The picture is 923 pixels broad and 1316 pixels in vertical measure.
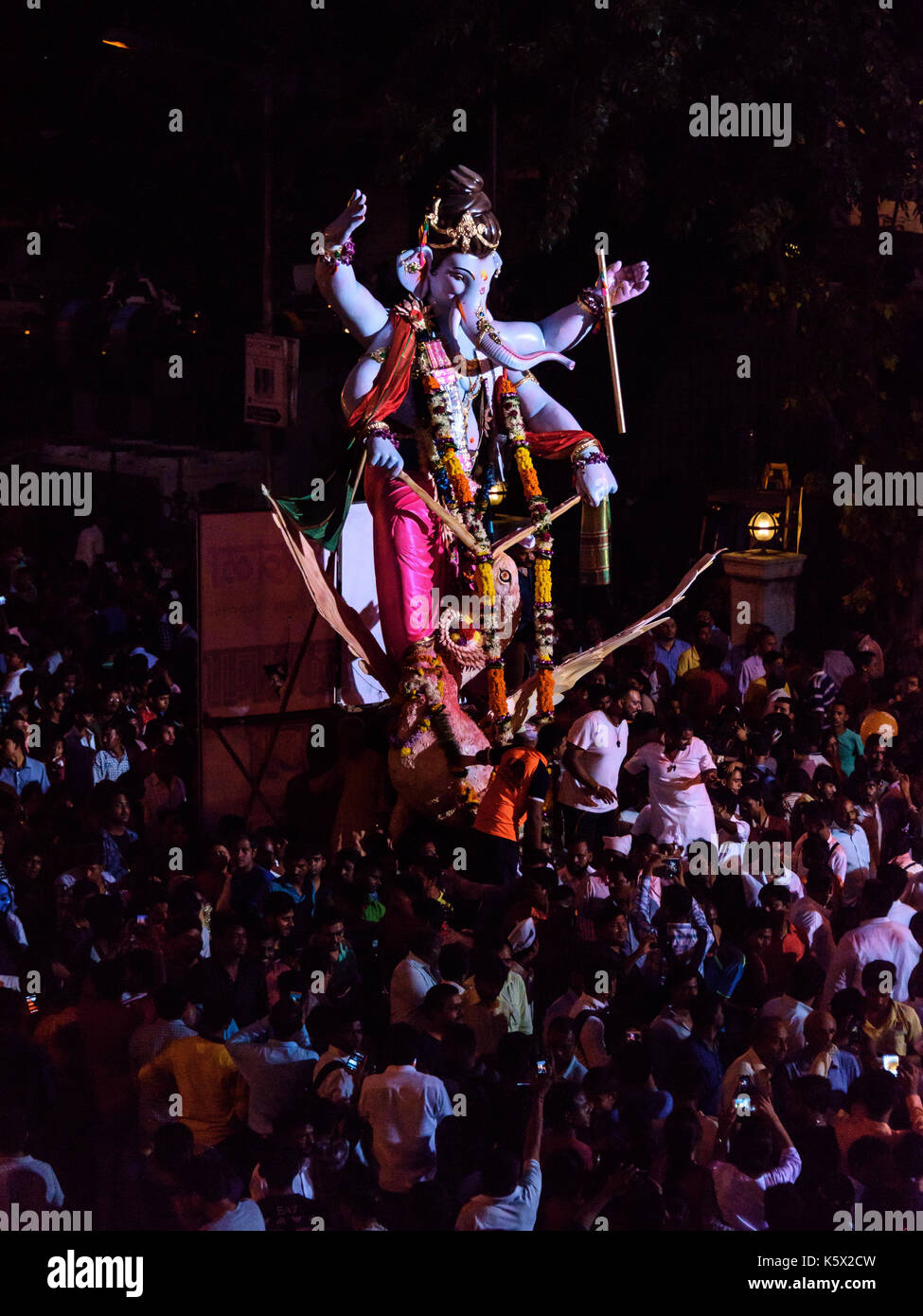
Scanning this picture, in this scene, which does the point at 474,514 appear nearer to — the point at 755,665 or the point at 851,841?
the point at 851,841

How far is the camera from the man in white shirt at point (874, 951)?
309 inches

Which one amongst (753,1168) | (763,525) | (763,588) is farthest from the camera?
(763,588)

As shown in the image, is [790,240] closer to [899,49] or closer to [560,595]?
[899,49]

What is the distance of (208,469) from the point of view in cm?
1903

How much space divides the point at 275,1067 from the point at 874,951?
2.52 m

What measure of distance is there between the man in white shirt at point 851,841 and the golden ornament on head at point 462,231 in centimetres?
338

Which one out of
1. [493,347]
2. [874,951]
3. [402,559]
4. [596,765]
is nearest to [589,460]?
[493,347]

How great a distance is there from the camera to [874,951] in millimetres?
7836

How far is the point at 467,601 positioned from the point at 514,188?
22.5 feet

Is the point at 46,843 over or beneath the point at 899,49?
beneath

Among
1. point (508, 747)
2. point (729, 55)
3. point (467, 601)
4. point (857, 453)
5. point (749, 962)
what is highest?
point (729, 55)

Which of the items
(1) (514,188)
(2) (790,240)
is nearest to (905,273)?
(2) (790,240)

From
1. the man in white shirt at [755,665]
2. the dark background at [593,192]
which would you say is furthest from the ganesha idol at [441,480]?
the dark background at [593,192]

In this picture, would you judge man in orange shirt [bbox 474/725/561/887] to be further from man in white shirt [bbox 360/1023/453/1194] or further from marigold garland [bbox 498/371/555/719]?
man in white shirt [bbox 360/1023/453/1194]
